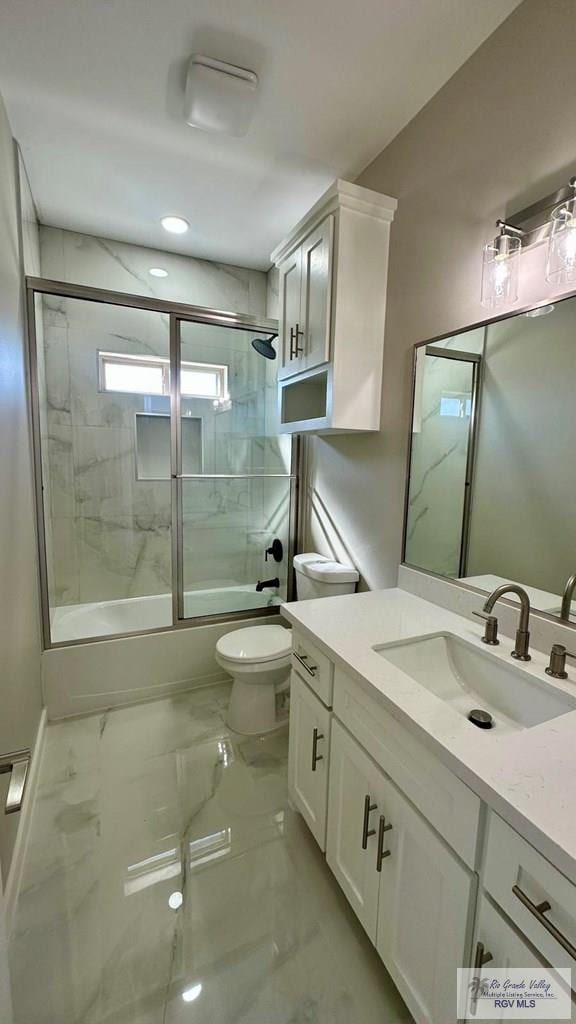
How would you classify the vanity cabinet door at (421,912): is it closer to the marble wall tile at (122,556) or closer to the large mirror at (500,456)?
the large mirror at (500,456)

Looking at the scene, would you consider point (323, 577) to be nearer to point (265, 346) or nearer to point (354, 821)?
point (354, 821)

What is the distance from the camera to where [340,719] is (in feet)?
4.02

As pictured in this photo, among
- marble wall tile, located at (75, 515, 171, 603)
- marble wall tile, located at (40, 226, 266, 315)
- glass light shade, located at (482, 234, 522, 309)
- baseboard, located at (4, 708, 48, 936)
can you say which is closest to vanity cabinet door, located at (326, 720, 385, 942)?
baseboard, located at (4, 708, 48, 936)

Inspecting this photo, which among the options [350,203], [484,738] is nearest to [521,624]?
[484,738]

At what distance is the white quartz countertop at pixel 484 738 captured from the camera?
640mm

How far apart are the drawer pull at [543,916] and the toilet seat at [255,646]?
134cm

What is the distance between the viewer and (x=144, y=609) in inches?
115

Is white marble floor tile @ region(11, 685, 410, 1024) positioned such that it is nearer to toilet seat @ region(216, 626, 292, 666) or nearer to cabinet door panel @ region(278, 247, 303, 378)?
toilet seat @ region(216, 626, 292, 666)

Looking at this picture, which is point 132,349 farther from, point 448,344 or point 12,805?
point 12,805

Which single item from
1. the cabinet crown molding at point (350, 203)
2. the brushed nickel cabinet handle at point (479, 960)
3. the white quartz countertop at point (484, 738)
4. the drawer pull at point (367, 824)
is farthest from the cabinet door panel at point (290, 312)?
the brushed nickel cabinet handle at point (479, 960)

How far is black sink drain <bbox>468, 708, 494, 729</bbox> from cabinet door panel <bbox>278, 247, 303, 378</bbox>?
1536mm

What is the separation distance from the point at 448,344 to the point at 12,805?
5.55 ft

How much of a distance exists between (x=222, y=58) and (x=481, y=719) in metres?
2.20

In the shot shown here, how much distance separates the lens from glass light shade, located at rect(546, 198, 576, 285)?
1076 mm
